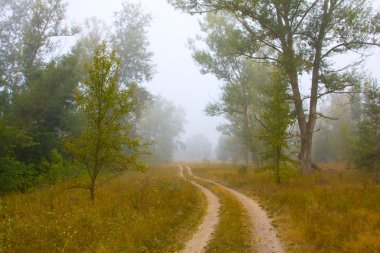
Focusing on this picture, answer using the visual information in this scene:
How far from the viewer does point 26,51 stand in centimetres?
2634

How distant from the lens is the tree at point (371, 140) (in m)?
21.5

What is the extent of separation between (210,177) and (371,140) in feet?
44.9

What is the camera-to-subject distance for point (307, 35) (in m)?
19.4

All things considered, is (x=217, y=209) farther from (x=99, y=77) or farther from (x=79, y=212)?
(x=99, y=77)

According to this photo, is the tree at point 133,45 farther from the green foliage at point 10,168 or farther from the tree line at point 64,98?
the green foliage at point 10,168

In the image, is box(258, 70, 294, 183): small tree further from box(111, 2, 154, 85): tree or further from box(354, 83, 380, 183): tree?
box(111, 2, 154, 85): tree

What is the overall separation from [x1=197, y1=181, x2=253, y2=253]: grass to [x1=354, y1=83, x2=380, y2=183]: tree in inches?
509

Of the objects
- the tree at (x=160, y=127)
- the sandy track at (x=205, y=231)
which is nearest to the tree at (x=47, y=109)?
the sandy track at (x=205, y=231)

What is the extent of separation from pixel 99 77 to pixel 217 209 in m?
7.86

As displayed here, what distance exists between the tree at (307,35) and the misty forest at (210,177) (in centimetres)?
8

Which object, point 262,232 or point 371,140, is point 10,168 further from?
point 371,140

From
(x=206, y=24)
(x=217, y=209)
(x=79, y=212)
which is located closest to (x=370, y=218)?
(x=217, y=209)

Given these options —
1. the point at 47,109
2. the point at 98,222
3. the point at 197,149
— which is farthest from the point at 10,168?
the point at 197,149

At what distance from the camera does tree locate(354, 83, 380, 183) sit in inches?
846
